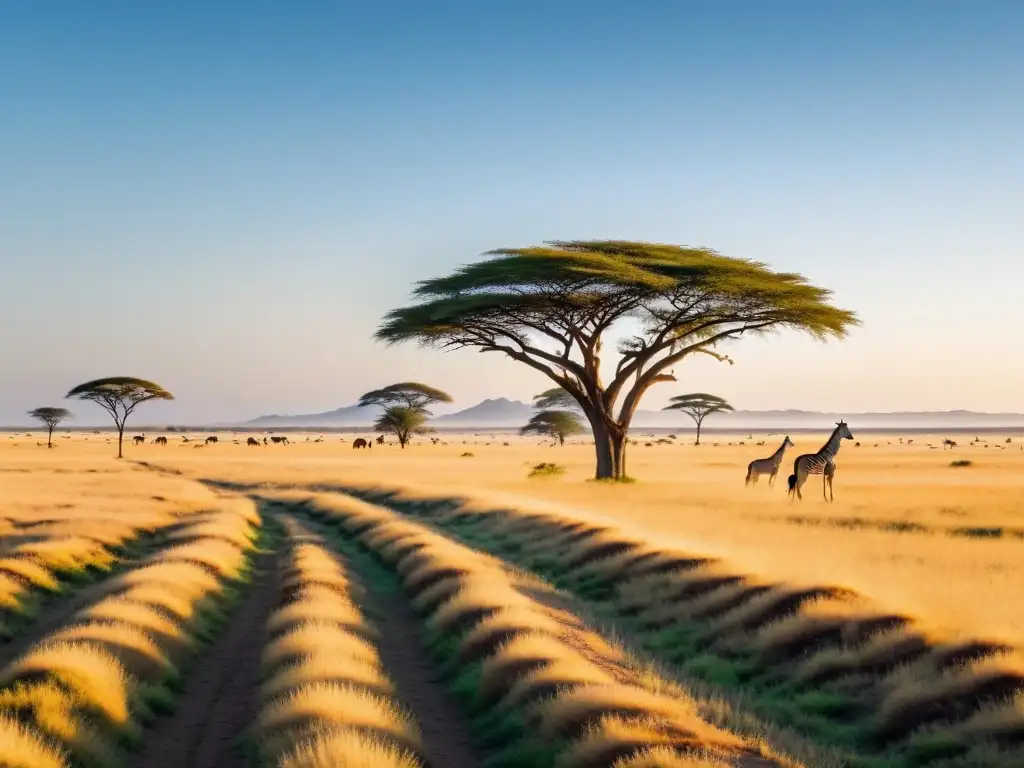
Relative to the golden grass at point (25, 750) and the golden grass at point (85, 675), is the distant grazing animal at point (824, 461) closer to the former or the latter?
the golden grass at point (85, 675)

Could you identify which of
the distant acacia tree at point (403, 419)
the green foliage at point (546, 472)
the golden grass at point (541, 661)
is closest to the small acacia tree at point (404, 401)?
the distant acacia tree at point (403, 419)

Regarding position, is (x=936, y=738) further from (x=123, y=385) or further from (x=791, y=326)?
(x=123, y=385)

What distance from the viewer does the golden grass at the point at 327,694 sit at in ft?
28.2

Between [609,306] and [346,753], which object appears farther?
[609,306]

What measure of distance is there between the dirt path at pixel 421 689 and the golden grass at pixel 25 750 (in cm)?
357

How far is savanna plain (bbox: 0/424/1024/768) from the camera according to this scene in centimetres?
961

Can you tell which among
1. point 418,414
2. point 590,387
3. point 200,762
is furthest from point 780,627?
point 418,414

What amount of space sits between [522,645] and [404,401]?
4314 inches

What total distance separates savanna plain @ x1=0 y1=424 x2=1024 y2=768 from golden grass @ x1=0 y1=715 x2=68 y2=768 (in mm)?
24

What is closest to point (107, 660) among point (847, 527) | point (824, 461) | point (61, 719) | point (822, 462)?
point (61, 719)

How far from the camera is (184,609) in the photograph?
16266 millimetres

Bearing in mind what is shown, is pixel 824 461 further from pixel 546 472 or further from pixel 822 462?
pixel 546 472

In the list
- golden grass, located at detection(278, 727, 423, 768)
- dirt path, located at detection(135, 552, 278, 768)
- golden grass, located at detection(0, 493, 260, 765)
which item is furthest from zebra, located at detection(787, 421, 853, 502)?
golden grass, located at detection(278, 727, 423, 768)

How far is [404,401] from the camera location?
121312 millimetres
